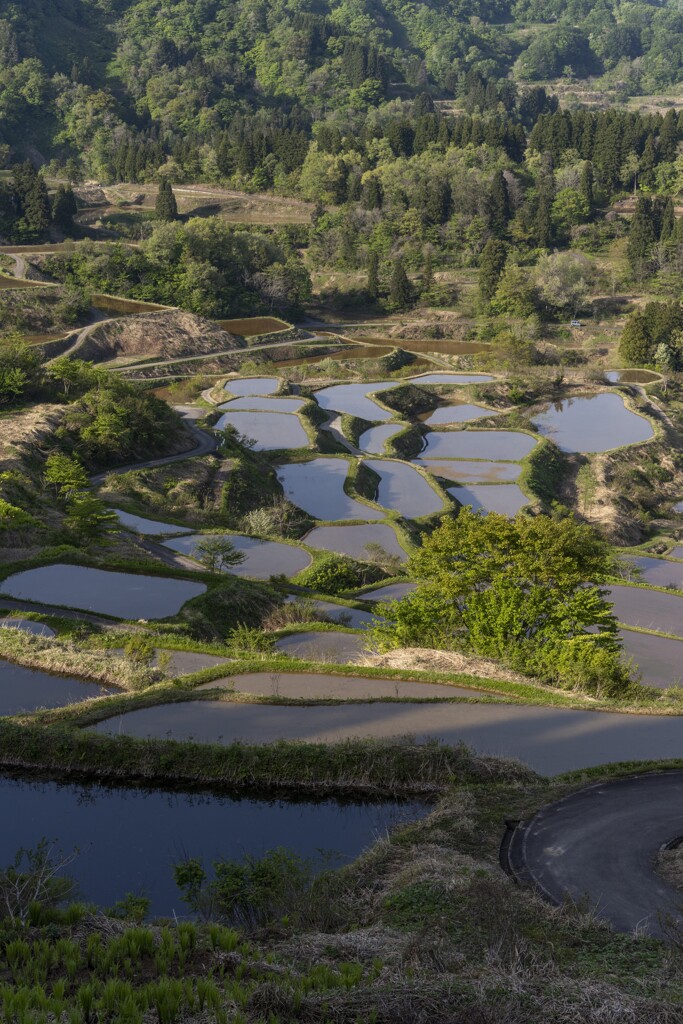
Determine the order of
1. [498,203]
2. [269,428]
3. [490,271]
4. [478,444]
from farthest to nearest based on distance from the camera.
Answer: [498,203] → [490,271] → [478,444] → [269,428]

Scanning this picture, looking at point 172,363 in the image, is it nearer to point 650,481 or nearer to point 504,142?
point 650,481

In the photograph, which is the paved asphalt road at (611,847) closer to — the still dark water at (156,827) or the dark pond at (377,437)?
the still dark water at (156,827)

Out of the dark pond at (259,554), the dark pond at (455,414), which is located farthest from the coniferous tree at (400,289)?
the dark pond at (259,554)

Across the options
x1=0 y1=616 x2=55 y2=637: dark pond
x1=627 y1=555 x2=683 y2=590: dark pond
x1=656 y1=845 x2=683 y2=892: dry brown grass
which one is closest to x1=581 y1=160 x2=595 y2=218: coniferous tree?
x1=627 y1=555 x2=683 y2=590: dark pond

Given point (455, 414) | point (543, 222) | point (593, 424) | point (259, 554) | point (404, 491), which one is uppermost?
point (543, 222)

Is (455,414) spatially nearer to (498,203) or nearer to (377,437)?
(377,437)

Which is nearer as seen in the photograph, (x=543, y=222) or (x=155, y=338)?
(x=155, y=338)

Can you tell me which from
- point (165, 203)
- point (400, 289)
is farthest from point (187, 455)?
point (165, 203)

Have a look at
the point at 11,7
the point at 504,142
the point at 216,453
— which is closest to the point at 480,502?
the point at 216,453
